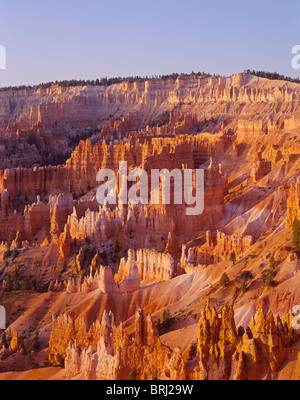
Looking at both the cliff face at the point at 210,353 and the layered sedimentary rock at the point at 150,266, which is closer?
the cliff face at the point at 210,353

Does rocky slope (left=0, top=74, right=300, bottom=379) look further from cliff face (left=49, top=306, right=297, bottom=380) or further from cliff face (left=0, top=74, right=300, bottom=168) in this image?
→ cliff face (left=0, top=74, right=300, bottom=168)

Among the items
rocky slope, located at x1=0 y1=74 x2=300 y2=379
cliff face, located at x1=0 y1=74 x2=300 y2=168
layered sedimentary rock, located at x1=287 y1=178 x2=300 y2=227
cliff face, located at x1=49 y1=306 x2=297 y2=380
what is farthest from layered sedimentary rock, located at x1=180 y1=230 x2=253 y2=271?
cliff face, located at x1=0 y1=74 x2=300 y2=168

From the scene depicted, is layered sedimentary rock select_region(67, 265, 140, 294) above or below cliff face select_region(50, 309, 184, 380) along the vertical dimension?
above

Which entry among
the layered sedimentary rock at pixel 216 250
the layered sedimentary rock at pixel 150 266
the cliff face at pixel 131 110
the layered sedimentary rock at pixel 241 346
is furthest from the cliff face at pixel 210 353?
the cliff face at pixel 131 110

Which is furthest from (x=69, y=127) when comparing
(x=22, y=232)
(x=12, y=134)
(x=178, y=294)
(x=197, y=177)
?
(x=178, y=294)

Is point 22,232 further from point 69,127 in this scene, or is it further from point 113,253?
point 69,127

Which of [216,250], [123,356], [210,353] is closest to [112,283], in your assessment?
[216,250]

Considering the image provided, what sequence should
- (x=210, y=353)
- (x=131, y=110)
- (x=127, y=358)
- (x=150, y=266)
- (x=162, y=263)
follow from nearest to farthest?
1. (x=210, y=353)
2. (x=127, y=358)
3. (x=162, y=263)
4. (x=150, y=266)
5. (x=131, y=110)

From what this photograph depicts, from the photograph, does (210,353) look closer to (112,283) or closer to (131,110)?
(112,283)

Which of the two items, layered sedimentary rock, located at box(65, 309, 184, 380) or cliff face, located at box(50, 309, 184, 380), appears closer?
layered sedimentary rock, located at box(65, 309, 184, 380)

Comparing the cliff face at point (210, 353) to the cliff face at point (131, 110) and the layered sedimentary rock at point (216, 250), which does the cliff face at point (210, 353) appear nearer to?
the layered sedimentary rock at point (216, 250)

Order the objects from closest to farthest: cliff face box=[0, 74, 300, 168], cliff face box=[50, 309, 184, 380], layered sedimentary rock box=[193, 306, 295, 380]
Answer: layered sedimentary rock box=[193, 306, 295, 380] < cliff face box=[50, 309, 184, 380] < cliff face box=[0, 74, 300, 168]
